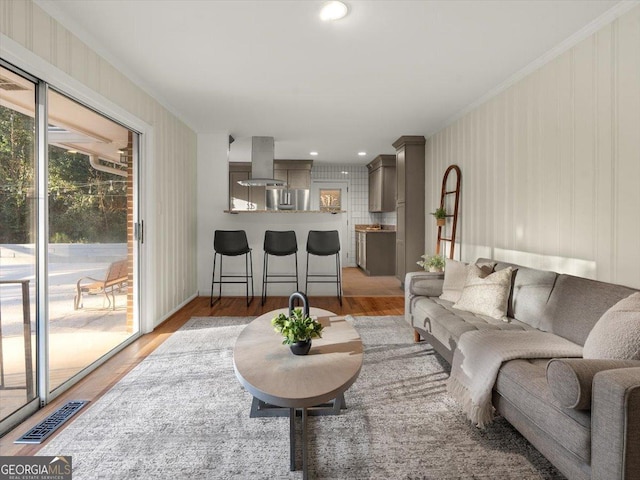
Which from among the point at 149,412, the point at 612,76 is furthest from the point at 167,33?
the point at 612,76

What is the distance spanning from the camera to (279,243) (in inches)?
198

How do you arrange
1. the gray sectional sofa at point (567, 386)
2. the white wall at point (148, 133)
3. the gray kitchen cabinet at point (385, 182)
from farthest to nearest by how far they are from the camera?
1. the gray kitchen cabinet at point (385, 182)
2. the white wall at point (148, 133)
3. the gray sectional sofa at point (567, 386)

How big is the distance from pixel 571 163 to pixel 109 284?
3.92 meters

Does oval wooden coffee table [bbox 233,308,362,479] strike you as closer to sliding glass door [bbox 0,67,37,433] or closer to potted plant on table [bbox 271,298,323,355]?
potted plant on table [bbox 271,298,323,355]

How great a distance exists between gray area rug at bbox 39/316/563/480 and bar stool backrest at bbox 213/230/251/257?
92.7 inches

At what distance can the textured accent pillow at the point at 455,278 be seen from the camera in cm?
304

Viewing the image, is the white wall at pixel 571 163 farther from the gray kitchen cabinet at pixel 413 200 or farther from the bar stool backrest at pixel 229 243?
the bar stool backrest at pixel 229 243

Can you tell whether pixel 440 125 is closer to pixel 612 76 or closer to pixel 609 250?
pixel 612 76

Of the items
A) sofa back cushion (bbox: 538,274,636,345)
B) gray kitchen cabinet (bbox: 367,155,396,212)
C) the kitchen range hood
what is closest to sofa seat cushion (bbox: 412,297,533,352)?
sofa back cushion (bbox: 538,274,636,345)

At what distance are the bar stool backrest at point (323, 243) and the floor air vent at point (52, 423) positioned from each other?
3281 mm

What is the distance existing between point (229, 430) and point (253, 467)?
1.16 ft

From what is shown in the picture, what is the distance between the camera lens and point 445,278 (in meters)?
3.26

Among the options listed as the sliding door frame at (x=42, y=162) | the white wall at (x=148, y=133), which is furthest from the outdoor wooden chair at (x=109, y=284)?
the sliding door frame at (x=42, y=162)

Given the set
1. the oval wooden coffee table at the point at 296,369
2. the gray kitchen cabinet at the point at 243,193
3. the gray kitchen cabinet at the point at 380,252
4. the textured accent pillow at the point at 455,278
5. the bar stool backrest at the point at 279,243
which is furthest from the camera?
the gray kitchen cabinet at the point at 243,193
